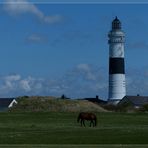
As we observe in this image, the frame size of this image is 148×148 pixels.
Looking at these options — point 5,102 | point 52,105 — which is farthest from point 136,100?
point 52,105

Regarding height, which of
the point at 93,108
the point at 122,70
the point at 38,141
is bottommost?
the point at 38,141

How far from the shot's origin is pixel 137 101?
14150cm

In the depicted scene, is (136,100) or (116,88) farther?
(136,100)

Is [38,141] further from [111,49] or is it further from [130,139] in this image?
[111,49]

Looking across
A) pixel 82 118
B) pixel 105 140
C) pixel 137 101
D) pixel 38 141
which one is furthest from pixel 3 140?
pixel 137 101

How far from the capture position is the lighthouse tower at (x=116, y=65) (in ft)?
348

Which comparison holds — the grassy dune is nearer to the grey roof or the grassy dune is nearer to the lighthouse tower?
the lighthouse tower

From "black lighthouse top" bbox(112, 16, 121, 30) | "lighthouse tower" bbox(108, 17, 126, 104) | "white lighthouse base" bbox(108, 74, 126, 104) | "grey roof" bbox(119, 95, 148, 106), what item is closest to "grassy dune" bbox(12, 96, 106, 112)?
"white lighthouse base" bbox(108, 74, 126, 104)

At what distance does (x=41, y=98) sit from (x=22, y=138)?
78.3 m

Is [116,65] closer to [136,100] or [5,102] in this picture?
[5,102]

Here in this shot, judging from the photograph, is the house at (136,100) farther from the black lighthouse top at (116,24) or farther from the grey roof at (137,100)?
the black lighthouse top at (116,24)

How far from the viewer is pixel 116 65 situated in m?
106

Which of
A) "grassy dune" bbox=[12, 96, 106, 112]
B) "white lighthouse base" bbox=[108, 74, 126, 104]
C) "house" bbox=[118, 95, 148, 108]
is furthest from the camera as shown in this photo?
"house" bbox=[118, 95, 148, 108]

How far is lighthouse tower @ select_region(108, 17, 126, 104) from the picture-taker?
348 ft
